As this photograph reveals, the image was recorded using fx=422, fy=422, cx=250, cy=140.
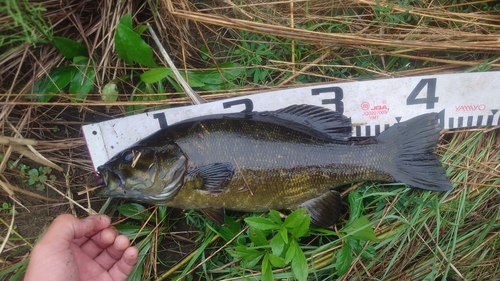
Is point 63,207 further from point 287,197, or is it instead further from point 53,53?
point 287,197

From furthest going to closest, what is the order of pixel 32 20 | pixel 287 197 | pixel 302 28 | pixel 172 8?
pixel 302 28
pixel 172 8
pixel 287 197
pixel 32 20

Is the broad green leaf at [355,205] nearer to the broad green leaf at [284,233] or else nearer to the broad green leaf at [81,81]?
the broad green leaf at [284,233]

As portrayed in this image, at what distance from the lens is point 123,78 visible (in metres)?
3.39

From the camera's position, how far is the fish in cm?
291

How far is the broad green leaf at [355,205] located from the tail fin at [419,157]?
11.6 inches

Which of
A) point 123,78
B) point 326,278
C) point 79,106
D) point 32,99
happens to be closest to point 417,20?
point 326,278

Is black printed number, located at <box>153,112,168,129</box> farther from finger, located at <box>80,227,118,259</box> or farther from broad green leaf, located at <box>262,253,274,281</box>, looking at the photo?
broad green leaf, located at <box>262,253,274,281</box>

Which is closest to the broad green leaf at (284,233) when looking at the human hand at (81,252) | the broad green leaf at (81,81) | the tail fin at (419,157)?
the tail fin at (419,157)

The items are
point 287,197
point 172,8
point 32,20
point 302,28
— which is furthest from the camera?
point 302,28

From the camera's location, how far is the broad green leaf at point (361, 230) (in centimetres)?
290

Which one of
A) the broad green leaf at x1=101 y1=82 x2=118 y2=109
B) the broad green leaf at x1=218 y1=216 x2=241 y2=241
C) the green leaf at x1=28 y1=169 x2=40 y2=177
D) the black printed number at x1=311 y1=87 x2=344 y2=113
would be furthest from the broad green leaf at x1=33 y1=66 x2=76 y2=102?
the black printed number at x1=311 y1=87 x2=344 y2=113

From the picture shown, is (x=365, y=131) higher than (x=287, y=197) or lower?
higher

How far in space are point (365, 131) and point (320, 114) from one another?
0.44 metres

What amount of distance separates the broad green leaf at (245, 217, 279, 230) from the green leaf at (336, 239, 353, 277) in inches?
22.6
